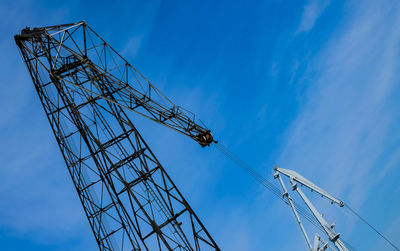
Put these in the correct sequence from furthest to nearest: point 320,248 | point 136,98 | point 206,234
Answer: point 320,248 < point 136,98 < point 206,234

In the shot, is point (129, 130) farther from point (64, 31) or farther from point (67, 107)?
point (64, 31)

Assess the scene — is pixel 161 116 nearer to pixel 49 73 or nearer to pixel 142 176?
pixel 142 176

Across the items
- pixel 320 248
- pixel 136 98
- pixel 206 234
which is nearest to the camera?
pixel 206 234

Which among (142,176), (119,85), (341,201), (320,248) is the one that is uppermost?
(119,85)

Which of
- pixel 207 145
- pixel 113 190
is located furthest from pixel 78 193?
pixel 207 145

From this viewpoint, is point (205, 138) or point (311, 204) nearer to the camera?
point (205, 138)

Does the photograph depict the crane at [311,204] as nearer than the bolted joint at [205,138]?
No

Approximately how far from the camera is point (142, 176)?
29.4m

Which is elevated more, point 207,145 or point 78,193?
point 78,193

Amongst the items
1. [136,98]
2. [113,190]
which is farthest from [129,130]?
[113,190]

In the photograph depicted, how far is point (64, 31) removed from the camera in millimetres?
29656

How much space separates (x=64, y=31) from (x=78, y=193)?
12.6 metres

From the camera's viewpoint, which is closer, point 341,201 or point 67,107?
point 67,107

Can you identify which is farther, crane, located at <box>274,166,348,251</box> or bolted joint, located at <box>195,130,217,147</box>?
crane, located at <box>274,166,348,251</box>
